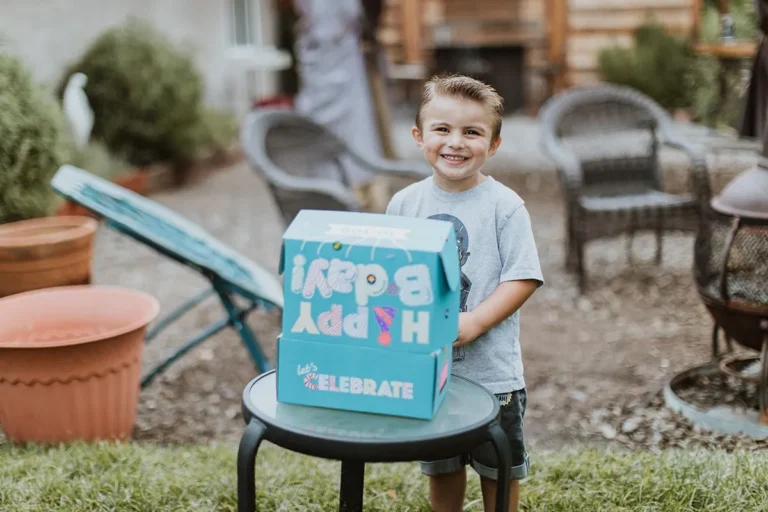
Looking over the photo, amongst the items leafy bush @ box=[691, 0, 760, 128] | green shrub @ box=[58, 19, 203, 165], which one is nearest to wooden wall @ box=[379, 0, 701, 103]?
leafy bush @ box=[691, 0, 760, 128]

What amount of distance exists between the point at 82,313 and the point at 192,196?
569cm

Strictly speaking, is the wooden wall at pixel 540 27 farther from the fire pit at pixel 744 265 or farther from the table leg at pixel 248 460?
the table leg at pixel 248 460

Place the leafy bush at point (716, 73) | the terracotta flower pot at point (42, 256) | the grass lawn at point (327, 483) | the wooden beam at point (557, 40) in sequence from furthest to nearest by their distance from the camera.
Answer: the wooden beam at point (557, 40) → the leafy bush at point (716, 73) → the terracotta flower pot at point (42, 256) → the grass lawn at point (327, 483)

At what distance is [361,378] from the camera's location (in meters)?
1.80

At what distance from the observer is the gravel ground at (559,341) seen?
13.0ft

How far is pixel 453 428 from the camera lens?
178cm

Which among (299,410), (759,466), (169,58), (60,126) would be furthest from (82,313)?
(169,58)

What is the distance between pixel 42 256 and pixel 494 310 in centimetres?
249

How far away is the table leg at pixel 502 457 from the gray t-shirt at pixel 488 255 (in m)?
0.38

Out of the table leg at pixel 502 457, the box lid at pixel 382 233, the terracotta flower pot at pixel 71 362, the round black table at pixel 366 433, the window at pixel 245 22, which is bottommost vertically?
the terracotta flower pot at pixel 71 362

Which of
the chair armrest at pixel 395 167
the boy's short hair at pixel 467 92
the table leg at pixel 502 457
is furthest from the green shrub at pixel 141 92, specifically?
the table leg at pixel 502 457

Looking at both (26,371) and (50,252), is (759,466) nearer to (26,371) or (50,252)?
(26,371)

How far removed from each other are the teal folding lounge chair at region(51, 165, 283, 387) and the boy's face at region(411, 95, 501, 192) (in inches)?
71.7

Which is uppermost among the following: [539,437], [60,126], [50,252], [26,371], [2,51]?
[2,51]
